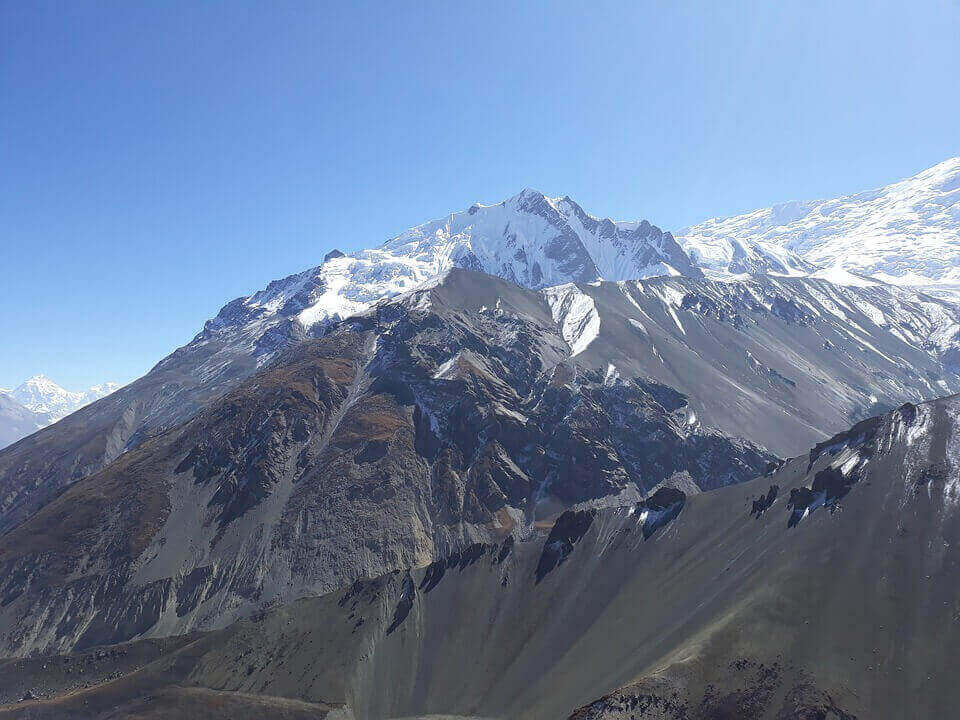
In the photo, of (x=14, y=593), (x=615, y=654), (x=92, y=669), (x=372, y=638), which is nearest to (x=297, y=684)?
(x=372, y=638)

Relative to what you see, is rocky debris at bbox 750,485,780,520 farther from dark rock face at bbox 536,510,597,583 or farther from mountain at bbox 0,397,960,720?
dark rock face at bbox 536,510,597,583

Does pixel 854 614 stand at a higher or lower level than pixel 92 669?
lower

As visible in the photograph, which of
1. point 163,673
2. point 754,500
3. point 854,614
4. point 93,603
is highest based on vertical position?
point 93,603

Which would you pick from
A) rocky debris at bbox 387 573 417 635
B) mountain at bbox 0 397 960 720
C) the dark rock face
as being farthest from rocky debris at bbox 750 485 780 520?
rocky debris at bbox 387 573 417 635

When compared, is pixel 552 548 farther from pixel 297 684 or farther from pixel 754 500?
pixel 297 684

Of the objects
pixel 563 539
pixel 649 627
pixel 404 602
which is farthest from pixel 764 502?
pixel 404 602

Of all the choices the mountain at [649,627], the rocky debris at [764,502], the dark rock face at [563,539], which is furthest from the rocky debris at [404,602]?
the rocky debris at [764,502]

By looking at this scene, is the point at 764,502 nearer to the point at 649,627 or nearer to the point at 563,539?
the point at 649,627

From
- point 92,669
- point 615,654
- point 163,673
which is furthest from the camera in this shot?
point 92,669

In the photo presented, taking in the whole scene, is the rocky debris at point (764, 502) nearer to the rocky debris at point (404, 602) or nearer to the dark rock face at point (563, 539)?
→ the dark rock face at point (563, 539)
